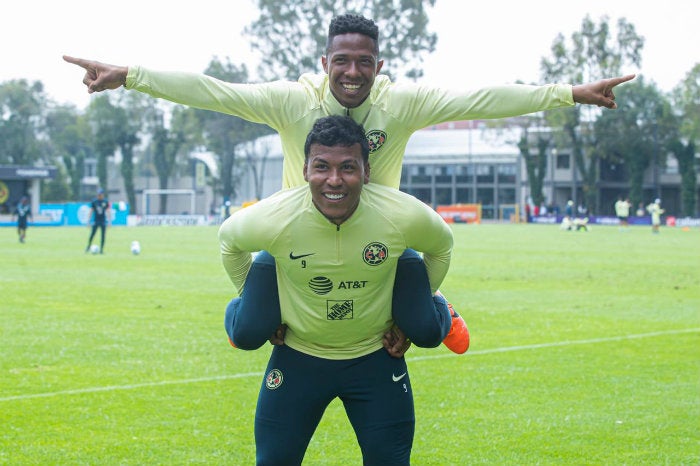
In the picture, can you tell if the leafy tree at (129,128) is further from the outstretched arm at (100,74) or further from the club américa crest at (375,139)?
the outstretched arm at (100,74)

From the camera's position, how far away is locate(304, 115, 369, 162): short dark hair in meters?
5.20

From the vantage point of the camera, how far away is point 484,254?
1281 inches

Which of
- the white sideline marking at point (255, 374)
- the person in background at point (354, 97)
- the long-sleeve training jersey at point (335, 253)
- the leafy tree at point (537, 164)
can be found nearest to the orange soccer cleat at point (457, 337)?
the person in background at point (354, 97)

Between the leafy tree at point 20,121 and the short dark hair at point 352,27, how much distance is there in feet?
294

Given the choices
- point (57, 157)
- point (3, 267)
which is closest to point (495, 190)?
point (57, 157)

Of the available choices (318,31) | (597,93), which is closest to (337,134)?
(597,93)

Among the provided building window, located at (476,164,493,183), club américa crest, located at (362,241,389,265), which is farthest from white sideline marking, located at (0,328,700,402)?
building window, located at (476,164,493,183)

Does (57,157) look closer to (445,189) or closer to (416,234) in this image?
(445,189)

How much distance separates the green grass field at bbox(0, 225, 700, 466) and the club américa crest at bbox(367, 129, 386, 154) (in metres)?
2.53

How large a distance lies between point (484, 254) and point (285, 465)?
27.5 metres

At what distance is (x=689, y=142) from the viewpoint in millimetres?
80312

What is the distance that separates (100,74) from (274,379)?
188 centimetres

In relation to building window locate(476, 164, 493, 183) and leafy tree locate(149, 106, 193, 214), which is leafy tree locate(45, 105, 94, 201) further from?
building window locate(476, 164, 493, 183)

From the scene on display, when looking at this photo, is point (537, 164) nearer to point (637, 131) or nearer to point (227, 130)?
point (637, 131)
